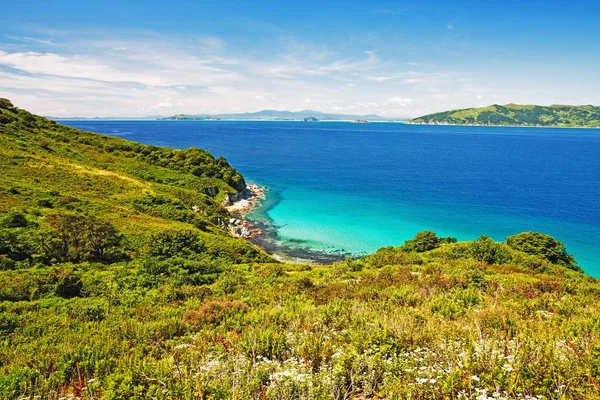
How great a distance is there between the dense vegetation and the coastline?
9971 mm

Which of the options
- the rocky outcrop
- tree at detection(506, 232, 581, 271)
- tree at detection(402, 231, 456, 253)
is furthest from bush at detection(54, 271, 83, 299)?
the rocky outcrop

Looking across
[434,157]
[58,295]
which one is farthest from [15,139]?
[434,157]

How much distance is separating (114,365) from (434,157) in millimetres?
143771

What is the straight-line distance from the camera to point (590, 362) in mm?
6480

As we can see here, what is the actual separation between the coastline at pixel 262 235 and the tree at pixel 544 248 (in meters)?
20.7

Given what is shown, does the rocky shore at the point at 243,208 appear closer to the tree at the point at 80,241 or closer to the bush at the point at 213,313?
the tree at the point at 80,241

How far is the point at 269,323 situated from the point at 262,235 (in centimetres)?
4028

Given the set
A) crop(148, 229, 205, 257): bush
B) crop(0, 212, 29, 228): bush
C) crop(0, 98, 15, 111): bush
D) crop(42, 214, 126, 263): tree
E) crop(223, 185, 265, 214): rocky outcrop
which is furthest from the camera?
crop(0, 98, 15, 111): bush

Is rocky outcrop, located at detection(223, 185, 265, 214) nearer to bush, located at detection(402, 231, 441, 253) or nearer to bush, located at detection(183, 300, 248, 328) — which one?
bush, located at detection(402, 231, 441, 253)

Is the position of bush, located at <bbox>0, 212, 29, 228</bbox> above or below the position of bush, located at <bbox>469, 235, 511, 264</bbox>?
above

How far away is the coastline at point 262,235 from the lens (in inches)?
1724

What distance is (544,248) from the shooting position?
31438mm

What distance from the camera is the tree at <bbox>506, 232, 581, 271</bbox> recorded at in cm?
3119

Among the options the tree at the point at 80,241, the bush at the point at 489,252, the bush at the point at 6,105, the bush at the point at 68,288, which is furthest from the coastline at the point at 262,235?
the bush at the point at 6,105
